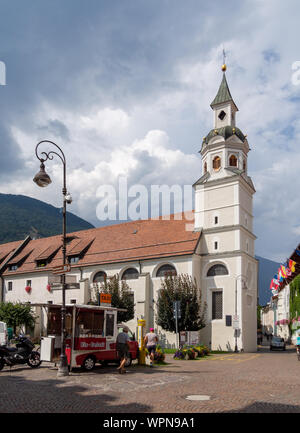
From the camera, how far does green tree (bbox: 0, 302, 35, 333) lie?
3744cm

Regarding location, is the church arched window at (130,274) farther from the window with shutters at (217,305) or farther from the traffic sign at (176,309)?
the traffic sign at (176,309)

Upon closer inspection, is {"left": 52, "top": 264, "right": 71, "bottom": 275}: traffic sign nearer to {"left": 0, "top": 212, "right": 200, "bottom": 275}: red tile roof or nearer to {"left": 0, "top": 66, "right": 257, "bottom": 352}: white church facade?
{"left": 0, "top": 66, "right": 257, "bottom": 352}: white church facade

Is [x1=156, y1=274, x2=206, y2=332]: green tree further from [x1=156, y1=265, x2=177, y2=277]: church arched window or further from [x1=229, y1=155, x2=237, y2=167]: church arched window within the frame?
[x1=229, y1=155, x2=237, y2=167]: church arched window

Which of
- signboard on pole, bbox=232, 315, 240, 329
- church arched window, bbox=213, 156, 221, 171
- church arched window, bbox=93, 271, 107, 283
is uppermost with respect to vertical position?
church arched window, bbox=213, 156, 221, 171

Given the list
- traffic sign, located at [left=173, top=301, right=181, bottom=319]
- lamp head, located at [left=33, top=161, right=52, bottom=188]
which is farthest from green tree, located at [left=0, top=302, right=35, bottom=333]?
lamp head, located at [left=33, top=161, right=52, bottom=188]

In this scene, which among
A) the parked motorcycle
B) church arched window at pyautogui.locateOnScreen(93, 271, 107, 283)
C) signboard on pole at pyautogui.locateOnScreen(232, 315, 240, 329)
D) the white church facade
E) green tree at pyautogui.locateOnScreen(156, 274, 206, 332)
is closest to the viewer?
the parked motorcycle

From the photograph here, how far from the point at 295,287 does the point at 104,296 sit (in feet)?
104

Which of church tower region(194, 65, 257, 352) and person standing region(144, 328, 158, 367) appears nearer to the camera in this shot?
person standing region(144, 328, 158, 367)

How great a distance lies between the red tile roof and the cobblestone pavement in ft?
71.8

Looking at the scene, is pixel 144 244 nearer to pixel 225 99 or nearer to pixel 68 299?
pixel 68 299

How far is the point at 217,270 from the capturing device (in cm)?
3722

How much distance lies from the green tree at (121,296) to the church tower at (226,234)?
6.88 meters

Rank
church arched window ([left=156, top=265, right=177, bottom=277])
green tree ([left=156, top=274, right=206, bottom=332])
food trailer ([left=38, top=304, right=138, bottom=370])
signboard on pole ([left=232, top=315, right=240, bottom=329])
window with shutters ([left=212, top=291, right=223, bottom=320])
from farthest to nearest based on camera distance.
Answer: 1. church arched window ([left=156, top=265, right=177, bottom=277])
2. window with shutters ([left=212, top=291, right=223, bottom=320])
3. green tree ([left=156, top=274, right=206, bottom=332])
4. signboard on pole ([left=232, top=315, right=240, bottom=329])
5. food trailer ([left=38, top=304, right=138, bottom=370])

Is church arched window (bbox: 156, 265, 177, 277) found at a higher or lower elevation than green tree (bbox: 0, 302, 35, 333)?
higher
